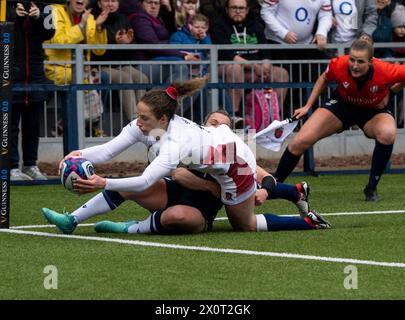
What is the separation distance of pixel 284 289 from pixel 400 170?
9479 mm

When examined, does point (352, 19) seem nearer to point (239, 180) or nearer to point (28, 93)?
point (28, 93)

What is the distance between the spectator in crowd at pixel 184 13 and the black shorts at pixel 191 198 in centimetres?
733

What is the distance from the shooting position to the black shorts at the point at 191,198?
11.2 meters

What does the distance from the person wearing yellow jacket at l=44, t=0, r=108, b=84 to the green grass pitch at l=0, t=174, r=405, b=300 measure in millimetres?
4397

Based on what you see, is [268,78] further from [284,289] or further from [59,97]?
[284,289]

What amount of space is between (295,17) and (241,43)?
2.72 feet

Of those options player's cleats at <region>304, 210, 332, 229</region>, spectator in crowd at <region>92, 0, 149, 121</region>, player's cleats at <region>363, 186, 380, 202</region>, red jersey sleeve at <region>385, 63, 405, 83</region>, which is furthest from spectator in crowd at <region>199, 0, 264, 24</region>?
player's cleats at <region>304, 210, 332, 229</region>

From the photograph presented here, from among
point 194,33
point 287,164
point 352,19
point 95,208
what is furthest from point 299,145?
point 352,19

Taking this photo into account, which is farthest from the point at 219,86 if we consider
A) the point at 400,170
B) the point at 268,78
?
the point at 400,170

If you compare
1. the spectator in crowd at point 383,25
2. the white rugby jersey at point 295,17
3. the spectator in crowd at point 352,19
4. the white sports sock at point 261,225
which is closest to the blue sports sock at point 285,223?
the white sports sock at point 261,225

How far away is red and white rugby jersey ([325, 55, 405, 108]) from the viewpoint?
14.1 meters

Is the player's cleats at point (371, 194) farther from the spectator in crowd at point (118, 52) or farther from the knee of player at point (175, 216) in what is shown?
the spectator in crowd at point (118, 52)

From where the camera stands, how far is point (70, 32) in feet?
57.1

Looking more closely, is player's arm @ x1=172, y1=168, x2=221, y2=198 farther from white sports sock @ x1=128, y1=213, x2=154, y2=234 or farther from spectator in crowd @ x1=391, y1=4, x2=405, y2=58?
spectator in crowd @ x1=391, y1=4, x2=405, y2=58
